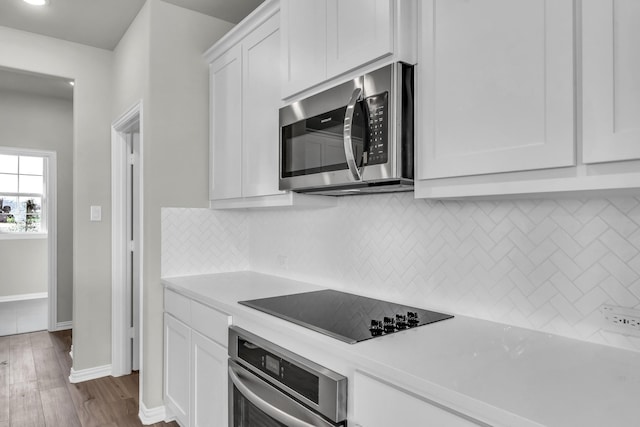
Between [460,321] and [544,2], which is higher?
[544,2]

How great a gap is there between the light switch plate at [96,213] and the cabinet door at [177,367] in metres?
1.25

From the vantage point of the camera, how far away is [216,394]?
6.46 ft

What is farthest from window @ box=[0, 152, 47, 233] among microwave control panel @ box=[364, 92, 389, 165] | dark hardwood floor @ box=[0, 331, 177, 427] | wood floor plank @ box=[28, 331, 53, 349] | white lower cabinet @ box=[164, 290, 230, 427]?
microwave control panel @ box=[364, 92, 389, 165]

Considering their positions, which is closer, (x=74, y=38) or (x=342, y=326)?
(x=342, y=326)

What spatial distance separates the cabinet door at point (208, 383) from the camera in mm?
1913

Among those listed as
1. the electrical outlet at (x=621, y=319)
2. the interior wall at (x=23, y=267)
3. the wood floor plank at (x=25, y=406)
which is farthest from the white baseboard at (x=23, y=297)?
the electrical outlet at (x=621, y=319)

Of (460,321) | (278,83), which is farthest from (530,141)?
(278,83)

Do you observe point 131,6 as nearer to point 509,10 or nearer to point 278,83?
point 278,83

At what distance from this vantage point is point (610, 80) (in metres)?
0.94

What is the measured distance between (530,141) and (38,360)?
431 centimetres

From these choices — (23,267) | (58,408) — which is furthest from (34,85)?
(58,408)

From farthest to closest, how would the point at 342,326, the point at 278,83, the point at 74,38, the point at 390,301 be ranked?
the point at 74,38 < the point at 278,83 < the point at 390,301 < the point at 342,326

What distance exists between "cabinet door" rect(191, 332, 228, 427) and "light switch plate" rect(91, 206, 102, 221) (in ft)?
5.51

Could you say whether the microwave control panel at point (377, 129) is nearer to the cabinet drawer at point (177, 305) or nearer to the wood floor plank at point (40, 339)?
the cabinet drawer at point (177, 305)
